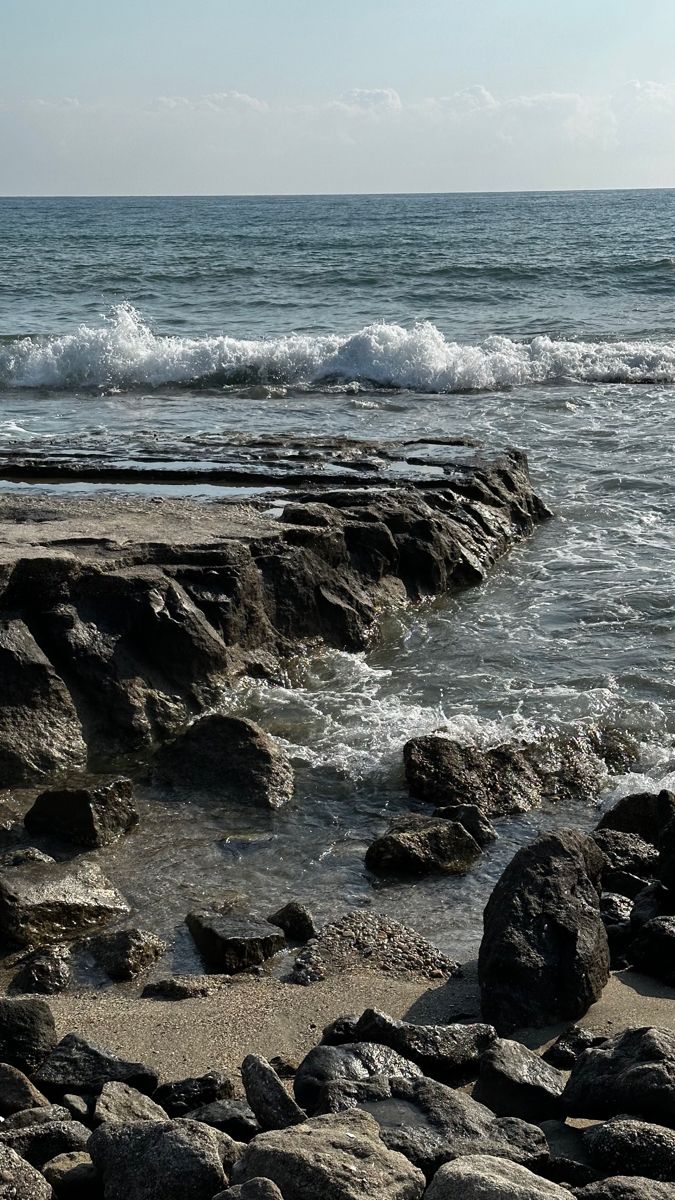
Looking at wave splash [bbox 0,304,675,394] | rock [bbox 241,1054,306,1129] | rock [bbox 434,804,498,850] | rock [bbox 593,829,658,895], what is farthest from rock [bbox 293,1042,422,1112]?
wave splash [bbox 0,304,675,394]

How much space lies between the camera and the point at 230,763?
676cm

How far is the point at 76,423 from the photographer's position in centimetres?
1616

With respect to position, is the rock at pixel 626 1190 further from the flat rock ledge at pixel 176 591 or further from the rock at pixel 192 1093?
the flat rock ledge at pixel 176 591

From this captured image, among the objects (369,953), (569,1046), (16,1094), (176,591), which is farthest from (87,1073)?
(176,591)

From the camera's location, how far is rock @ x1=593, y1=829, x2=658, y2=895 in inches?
227

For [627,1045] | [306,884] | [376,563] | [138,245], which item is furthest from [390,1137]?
[138,245]

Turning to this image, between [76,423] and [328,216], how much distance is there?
49877 millimetres

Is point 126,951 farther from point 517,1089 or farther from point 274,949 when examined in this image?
point 517,1089

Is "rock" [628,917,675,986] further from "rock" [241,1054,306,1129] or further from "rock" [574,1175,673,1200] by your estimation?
"rock" [241,1054,306,1129]

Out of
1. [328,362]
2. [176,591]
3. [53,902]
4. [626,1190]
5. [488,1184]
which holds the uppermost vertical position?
[328,362]

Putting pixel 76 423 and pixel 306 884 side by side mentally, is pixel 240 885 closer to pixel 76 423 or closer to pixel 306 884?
pixel 306 884

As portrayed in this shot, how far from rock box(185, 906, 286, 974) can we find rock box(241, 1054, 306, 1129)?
1.28m

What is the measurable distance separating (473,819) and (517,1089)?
2.46 m

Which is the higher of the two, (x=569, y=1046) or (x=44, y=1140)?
(x=44, y=1140)
